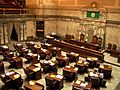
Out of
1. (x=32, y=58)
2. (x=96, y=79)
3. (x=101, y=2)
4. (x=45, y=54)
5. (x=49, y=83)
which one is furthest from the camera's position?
(x=101, y=2)

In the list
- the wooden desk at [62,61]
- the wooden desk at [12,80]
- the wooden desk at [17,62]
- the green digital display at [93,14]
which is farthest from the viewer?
the green digital display at [93,14]

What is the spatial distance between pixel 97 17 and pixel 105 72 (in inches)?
279

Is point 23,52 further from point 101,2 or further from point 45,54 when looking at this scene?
point 101,2

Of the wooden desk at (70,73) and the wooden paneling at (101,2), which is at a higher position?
the wooden paneling at (101,2)

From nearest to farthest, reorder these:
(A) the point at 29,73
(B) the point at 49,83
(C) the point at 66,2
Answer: (B) the point at 49,83 → (A) the point at 29,73 → (C) the point at 66,2

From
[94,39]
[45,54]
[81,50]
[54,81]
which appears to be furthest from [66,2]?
[54,81]

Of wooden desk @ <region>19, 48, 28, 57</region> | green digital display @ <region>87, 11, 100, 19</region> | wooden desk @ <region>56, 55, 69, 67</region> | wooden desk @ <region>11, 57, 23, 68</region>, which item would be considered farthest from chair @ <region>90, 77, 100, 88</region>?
green digital display @ <region>87, 11, 100, 19</region>

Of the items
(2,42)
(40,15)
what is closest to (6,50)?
(2,42)

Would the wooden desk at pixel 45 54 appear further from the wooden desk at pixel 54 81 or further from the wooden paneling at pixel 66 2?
the wooden paneling at pixel 66 2

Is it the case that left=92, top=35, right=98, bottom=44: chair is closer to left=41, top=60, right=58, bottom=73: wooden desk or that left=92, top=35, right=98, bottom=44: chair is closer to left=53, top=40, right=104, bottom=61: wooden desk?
left=53, top=40, right=104, bottom=61: wooden desk

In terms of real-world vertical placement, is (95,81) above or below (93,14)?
below

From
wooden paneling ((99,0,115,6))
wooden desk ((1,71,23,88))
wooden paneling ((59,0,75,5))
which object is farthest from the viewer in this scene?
wooden paneling ((59,0,75,5))

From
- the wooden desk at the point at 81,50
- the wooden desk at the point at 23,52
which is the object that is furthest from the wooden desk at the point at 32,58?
the wooden desk at the point at 81,50

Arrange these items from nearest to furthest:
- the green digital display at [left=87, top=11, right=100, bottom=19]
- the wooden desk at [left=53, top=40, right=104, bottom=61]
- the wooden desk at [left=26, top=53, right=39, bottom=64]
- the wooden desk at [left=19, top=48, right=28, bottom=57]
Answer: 1. the wooden desk at [left=26, top=53, right=39, bottom=64]
2. the wooden desk at [left=19, top=48, right=28, bottom=57]
3. the wooden desk at [left=53, top=40, right=104, bottom=61]
4. the green digital display at [left=87, top=11, right=100, bottom=19]
